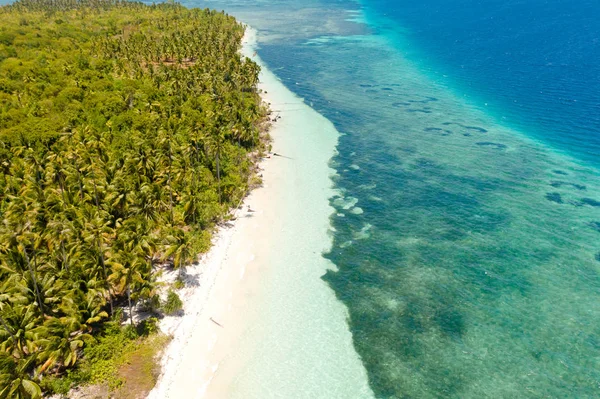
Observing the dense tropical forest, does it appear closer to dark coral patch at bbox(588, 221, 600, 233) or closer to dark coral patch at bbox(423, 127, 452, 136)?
Result: dark coral patch at bbox(423, 127, 452, 136)

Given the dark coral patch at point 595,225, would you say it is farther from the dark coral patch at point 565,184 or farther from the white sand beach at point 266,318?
the white sand beach at point 266,318

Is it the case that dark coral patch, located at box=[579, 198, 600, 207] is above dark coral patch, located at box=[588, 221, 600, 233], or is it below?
above

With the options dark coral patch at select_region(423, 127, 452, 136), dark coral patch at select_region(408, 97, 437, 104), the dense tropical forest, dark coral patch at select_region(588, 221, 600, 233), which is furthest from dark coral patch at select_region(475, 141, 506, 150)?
the dense tropical forest

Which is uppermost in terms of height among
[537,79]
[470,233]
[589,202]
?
[537,79]

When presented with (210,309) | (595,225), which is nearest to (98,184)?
(210,309)

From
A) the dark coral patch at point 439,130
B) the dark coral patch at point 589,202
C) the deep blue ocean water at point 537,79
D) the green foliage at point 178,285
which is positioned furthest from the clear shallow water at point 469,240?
the green foliage at point 178,285

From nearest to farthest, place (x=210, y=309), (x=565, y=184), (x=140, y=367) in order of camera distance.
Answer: (x=140, y=367), (x=210, y=309), (x=565, y=184)

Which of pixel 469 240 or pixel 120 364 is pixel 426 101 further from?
pixel 120 364

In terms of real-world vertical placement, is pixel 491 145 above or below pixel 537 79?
below
